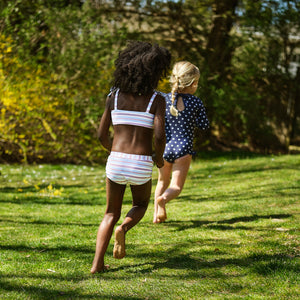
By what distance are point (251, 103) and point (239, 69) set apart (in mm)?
1150

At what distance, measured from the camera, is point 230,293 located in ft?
9.70

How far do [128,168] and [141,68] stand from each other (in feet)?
2.43

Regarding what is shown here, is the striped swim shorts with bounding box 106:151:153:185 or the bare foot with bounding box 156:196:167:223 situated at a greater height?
the striped swim shorts with bounding box 106:151:153:185

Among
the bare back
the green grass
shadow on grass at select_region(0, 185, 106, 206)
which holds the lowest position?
shadow on grass at select_region(0, 185, 106, 206)

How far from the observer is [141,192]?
136 inches

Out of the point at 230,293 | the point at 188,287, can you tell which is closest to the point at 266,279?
the point at 230,293

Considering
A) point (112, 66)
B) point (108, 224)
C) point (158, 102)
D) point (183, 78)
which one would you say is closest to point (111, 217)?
point (108, 224)

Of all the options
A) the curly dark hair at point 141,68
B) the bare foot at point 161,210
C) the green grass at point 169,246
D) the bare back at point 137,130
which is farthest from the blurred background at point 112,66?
the bare back at point 137,130

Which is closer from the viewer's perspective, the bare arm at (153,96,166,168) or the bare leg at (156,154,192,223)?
the bare arm at (153,96,166,168)

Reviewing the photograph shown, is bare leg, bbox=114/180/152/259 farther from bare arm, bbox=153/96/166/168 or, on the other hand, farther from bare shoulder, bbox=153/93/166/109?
bare shoulder, bbox=153/93/166/109

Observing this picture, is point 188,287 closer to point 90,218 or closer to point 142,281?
point 142,281

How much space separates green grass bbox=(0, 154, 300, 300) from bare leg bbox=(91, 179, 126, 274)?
0.10 m

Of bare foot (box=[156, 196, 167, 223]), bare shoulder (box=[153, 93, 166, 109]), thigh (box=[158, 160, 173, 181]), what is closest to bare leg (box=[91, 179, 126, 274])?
bare shoulder (box=[153, 93, 166, 109])

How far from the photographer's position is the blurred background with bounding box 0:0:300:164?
11.5 metres
